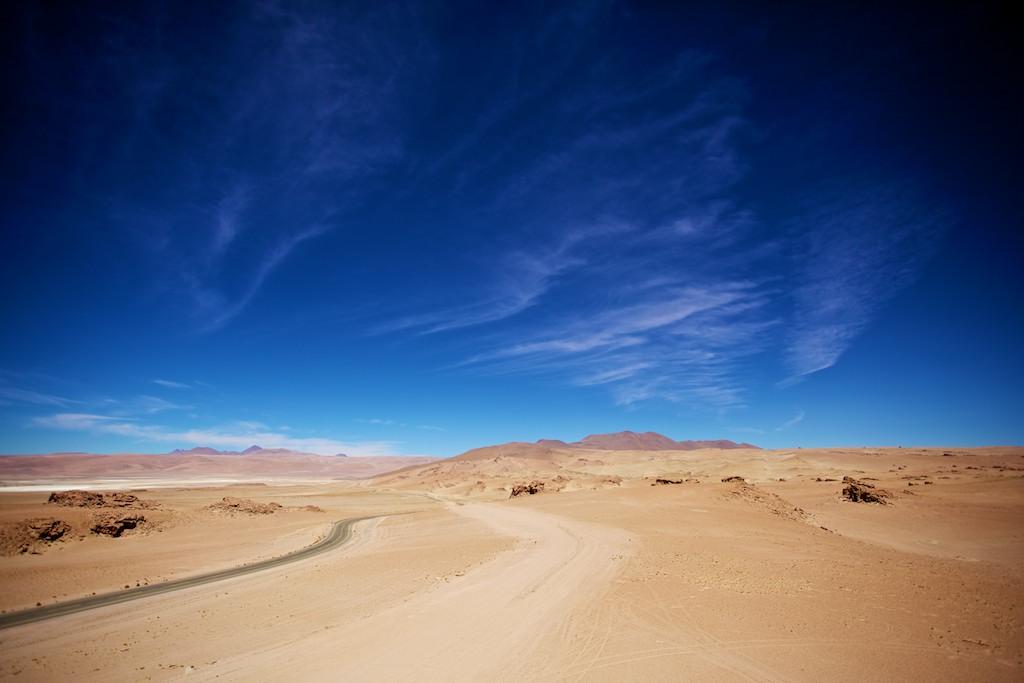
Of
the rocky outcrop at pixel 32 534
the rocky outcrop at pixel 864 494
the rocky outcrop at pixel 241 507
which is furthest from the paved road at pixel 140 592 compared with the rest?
the rocky outcrop at pixel 864 494

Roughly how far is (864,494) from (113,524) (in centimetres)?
4748

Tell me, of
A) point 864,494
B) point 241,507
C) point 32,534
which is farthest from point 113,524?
point 864,494

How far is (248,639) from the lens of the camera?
10.5m

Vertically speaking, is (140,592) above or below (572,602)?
below

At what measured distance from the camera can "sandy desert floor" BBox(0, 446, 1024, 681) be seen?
27.4ft

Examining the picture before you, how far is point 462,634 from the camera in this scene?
1003 cm

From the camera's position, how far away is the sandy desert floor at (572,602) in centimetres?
836

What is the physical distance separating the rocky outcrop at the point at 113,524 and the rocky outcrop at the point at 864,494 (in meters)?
46.7

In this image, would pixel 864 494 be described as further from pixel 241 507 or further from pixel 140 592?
pixel 241 507

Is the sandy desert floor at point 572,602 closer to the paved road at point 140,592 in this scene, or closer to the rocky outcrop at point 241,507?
the paved road at point 140,592

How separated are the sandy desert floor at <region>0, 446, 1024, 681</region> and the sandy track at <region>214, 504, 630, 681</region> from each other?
A: 59mm

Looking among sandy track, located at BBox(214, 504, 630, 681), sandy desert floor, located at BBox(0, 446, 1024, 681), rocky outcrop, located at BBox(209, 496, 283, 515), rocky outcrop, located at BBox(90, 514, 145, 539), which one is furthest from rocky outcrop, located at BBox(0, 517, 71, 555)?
sandy track, located at BBox(214, 504, 630, 681)

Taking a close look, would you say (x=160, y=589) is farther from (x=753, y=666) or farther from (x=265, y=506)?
(x=265, y=506)

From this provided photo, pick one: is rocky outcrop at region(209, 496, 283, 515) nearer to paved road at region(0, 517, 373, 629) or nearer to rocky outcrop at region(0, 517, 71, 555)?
rocky outcrop at region(0, 517, 71, 555)
